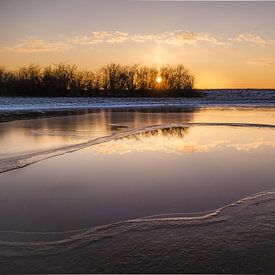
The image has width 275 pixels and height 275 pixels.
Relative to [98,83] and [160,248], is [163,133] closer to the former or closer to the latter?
[160,248]

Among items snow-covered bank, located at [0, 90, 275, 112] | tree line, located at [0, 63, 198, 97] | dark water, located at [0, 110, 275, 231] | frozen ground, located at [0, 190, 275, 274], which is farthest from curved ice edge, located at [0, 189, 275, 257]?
tree line, located at [0, 63, 198, 97]

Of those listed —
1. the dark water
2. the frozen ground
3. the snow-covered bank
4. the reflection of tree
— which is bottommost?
the frozen ground

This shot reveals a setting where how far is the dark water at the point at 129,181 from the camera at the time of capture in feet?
20.5

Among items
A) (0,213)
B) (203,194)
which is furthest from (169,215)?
(0,213)

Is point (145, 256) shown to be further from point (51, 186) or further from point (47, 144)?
point (47, 144)

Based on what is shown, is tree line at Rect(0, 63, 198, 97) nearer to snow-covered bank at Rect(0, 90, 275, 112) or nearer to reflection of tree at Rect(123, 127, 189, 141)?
snow-covered bank at Rect(0, 90, 275, 112)

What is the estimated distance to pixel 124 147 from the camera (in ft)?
43.2

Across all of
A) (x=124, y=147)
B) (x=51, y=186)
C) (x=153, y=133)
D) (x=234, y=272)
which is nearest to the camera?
(x=234, y=272)

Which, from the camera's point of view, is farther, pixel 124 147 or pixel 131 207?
pixel 124 147

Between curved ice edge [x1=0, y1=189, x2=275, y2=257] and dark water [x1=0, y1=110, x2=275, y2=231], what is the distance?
0.24 metres

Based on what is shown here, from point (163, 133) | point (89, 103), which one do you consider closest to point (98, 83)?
point (89, 103)

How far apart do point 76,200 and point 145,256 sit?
262 centimetres

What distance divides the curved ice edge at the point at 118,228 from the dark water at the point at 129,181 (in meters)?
0.24

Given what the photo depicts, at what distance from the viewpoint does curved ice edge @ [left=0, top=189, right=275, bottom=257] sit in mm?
4891
